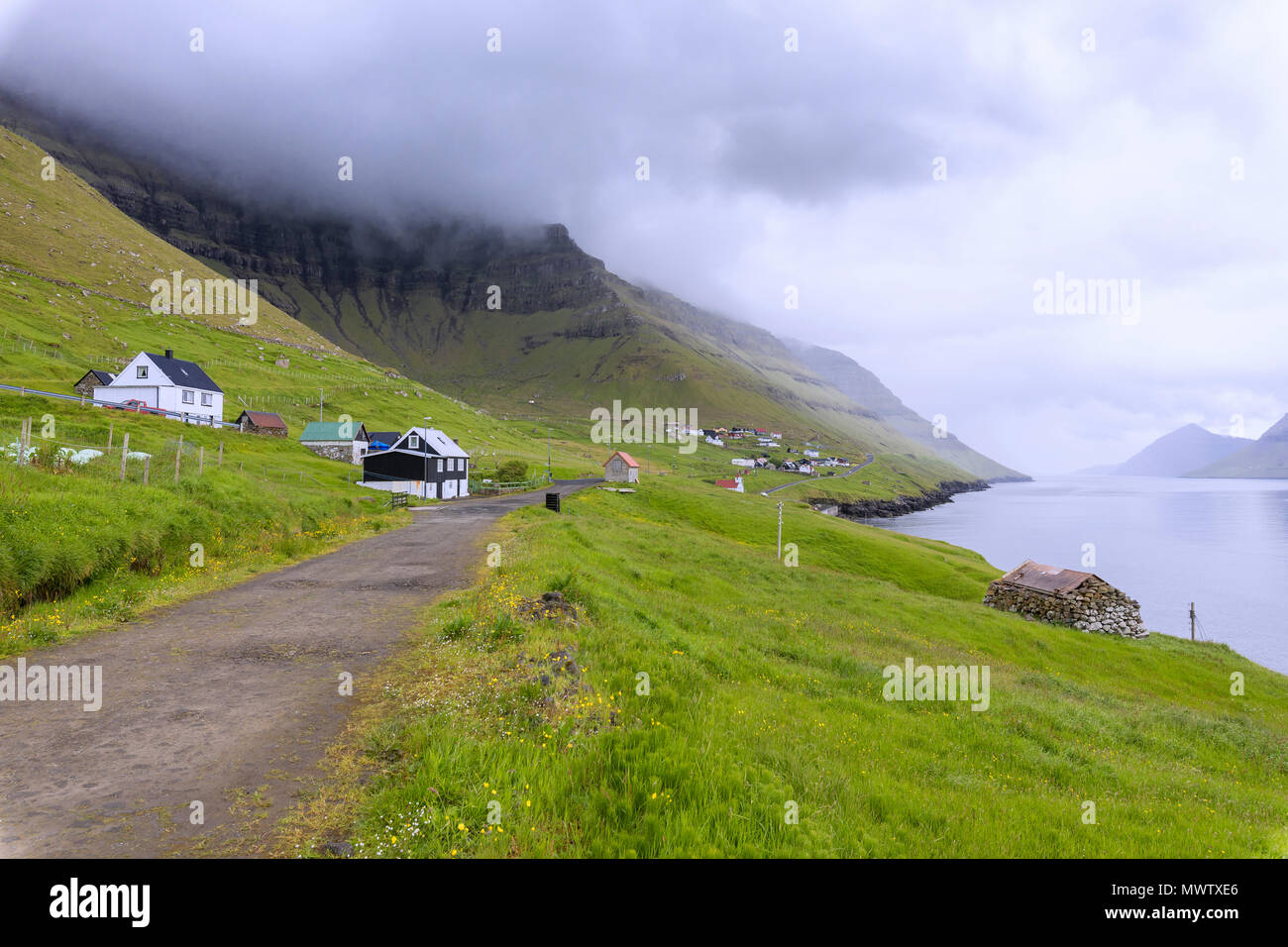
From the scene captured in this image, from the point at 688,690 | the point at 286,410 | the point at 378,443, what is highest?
the point at 286,410

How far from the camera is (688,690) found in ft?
35.6

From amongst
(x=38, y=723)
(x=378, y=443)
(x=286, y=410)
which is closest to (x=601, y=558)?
(x=38, y=723)

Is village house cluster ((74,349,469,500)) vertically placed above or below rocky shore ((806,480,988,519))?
above

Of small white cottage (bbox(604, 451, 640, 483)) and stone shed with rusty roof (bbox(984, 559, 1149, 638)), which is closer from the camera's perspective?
stone shed with rusty roof (bbox(984, 559, 1149, 638))

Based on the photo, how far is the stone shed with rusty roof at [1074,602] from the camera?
40.3m

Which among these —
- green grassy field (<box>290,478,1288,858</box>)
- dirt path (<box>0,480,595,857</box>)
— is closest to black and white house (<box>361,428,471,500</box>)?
green grassy field (<box>290,478,1288,858</box>)

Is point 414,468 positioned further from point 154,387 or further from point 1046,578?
point 1046,578

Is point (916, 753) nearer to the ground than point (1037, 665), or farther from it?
farther from it

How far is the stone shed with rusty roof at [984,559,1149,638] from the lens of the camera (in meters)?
40.3

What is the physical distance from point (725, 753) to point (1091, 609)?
46269 millimetres

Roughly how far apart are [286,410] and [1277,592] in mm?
149976

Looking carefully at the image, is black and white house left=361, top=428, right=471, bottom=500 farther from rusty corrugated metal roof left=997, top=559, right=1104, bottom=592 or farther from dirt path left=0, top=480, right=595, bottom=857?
rusty corrugated metal roof left=997, top=559, right=1104, bottom=592

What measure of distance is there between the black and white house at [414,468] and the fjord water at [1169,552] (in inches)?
2944
